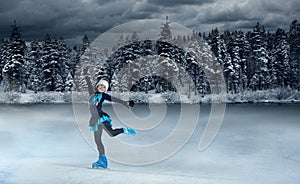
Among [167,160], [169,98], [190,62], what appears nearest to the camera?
[167,160]

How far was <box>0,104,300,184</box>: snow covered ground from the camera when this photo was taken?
665 cm

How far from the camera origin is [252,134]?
1620 cm

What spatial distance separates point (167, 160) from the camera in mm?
10328

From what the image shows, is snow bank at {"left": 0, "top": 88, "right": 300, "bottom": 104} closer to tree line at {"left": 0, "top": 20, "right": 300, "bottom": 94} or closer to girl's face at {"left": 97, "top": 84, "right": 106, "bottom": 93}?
tree line at {"left": 0, "top": 20, "right": 300, "bottom": 94}

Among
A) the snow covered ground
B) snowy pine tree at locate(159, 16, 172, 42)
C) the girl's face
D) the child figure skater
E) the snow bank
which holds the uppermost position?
snowy pine tree at locate(159, 16, 172, 42)

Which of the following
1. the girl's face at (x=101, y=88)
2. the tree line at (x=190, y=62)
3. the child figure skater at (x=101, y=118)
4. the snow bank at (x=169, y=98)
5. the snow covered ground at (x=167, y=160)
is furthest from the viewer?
the tree line at (x=190, y=62)

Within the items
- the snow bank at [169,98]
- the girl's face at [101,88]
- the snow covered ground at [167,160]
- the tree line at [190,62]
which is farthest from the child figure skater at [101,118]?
the tree line at [190,62]

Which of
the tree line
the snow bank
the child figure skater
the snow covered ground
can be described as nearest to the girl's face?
the child figure skater

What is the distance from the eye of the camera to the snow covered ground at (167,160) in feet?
21.8

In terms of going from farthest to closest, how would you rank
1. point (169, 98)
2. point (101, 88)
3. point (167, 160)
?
point (169, 98) < point (167, 160) < point (101, 88)

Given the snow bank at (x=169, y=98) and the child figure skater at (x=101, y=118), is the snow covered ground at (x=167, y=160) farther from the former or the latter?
the snow bank at (x=169, y=98)

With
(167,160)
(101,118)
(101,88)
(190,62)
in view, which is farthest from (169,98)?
(101,118)

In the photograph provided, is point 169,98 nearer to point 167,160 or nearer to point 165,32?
point 165,32

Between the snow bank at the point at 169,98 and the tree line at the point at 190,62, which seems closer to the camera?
the snow bank at the point at 169,98
